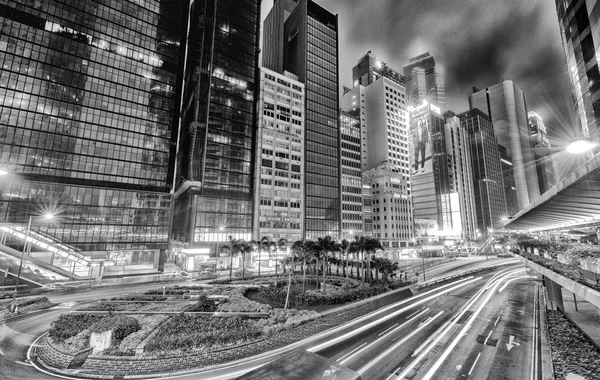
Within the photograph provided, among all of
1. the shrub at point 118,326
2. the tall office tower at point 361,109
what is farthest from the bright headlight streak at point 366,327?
the tall office tower at point 361,109

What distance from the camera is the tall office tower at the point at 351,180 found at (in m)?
120

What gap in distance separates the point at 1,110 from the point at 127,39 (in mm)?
37945

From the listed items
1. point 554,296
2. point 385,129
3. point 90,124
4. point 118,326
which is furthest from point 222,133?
point 385,129

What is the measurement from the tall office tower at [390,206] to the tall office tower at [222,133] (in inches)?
2603

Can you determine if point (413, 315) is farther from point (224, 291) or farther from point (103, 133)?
point (103, 133)

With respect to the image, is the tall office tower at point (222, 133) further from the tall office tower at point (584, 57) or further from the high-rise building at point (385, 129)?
the tall office tower at point (584, 57)

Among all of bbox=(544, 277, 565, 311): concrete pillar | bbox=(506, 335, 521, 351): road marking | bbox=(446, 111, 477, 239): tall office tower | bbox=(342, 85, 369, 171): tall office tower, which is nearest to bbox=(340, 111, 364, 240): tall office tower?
bbox=(342, 85, 369, 171): tall office tower

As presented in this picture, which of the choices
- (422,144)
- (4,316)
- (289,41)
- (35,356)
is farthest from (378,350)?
(422,144)

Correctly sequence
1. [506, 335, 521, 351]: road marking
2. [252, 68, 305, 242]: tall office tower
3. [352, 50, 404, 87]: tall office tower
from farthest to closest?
[352, 50, 404, 87]: tall office tower < [252, 68, 305, 242]: tall office tower < [506, 335, 521, 351]: road marking

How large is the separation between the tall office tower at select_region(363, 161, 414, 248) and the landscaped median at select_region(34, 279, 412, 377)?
98434 mm

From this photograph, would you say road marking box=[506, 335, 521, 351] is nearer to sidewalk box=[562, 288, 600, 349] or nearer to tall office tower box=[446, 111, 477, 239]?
sidewalk box=[562, 288, 600, 349]

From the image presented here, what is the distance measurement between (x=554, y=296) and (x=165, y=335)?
4579cm

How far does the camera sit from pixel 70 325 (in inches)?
888

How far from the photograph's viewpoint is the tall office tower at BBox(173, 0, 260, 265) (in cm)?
8456
